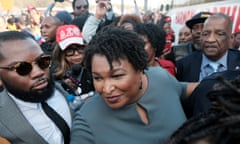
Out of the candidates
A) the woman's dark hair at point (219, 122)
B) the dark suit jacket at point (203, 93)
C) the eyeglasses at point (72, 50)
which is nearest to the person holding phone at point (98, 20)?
the eyeglasses at point (72, 50)

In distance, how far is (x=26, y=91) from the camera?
143cm

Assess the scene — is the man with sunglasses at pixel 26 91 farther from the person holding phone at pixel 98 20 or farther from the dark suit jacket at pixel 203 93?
the person holding phone at pixel 98 20

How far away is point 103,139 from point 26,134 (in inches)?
14.9

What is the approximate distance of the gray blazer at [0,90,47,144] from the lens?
131 centimetres

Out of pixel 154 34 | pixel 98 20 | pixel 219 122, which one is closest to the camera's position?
pixel 219 122

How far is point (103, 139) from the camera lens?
128 centimetres

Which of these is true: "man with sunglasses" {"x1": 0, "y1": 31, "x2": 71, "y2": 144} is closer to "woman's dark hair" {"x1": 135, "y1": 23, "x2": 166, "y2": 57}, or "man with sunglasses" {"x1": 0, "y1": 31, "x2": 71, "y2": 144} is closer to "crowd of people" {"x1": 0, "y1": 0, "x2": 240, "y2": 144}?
"crowd of people" {"x1": 0, "y1": 0, "x2": 240, "y2": 144}

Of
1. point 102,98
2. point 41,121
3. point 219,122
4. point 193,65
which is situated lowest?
point 193,65

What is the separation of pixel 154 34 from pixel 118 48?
1.28 m

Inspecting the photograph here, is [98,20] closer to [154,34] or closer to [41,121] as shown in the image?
[154,34]

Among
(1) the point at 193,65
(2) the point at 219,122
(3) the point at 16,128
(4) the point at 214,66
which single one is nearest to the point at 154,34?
(1) the point at 193,65

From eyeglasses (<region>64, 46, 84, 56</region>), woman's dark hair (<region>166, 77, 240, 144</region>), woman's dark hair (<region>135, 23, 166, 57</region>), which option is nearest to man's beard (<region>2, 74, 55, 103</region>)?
woman's dark hair (<region>166, 77, 240, 144</region>)

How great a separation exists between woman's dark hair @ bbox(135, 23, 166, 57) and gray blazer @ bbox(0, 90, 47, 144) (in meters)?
A: 1.45

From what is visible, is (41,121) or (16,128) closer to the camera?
(16,128)
